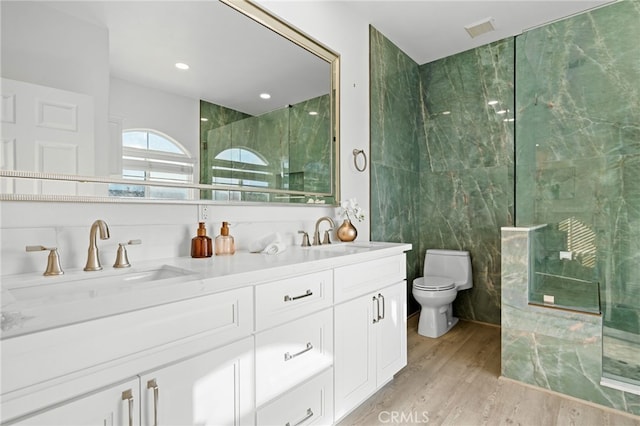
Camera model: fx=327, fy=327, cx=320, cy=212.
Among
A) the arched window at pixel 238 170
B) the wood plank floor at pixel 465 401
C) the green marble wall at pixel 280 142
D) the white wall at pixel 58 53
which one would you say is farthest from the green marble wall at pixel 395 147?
the white wall at pixel 58 53

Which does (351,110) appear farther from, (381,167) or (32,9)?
(32,9)

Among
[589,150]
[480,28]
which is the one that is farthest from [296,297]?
[480,28]

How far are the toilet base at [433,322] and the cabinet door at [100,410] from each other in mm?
2487

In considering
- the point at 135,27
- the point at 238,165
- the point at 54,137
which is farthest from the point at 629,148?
the point at 54,137

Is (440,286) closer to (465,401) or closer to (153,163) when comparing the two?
(465,401)

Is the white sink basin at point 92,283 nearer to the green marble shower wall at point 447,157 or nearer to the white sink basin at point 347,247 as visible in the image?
the white sink basin at point 347,247

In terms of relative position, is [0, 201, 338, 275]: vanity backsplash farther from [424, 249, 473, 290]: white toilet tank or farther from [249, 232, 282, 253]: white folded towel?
[424, 249, 473, 290]: white toilet tank

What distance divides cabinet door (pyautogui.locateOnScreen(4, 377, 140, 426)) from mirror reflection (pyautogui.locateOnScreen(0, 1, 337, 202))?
0.72 m

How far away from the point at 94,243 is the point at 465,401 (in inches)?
81.3

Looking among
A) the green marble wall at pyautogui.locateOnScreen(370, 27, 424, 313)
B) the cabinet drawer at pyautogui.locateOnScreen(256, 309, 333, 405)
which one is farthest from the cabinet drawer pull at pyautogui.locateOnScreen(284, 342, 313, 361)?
the green marble wall at pyautogui.locateOnScreen(370, 27, 424, 313)

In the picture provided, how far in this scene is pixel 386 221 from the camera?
9.68 ft

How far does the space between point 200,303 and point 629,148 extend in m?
2.74

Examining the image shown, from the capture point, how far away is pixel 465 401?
6.24 ft

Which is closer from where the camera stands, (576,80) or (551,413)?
(551,413)
